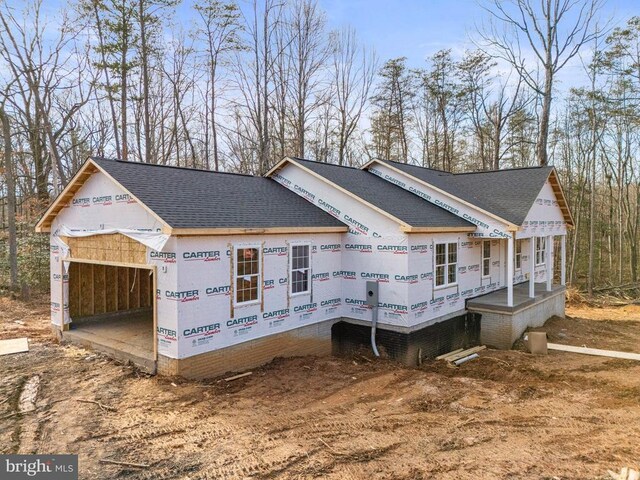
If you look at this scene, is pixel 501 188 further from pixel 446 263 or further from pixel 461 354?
pixel 461 354

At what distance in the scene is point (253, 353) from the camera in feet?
31.0

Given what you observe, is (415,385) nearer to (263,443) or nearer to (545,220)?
(263,443)

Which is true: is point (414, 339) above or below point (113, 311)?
below

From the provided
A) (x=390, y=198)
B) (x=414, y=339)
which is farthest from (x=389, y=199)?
(x=414, y=339)

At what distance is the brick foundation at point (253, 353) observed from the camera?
833 cm

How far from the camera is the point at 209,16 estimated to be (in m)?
23.6

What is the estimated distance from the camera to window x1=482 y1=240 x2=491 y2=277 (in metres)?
14.0

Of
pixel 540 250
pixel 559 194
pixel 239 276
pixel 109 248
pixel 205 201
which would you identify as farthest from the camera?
pixel 540 250

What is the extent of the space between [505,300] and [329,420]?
29.0 feet

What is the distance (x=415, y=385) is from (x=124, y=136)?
17.9m

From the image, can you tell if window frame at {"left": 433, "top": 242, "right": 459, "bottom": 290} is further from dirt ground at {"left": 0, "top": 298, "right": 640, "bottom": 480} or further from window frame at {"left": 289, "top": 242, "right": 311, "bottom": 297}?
window frame at {"left": 289, "top": 242, "right": 311, "bottom": 297}

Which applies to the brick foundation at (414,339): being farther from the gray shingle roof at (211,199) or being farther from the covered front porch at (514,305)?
the gray shingle roof at (211,199)

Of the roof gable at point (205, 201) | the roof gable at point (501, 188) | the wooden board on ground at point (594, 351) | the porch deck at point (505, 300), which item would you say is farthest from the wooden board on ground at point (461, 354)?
the roof gable at point (205, 201)

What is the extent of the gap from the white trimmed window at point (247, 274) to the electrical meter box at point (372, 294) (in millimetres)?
2994
